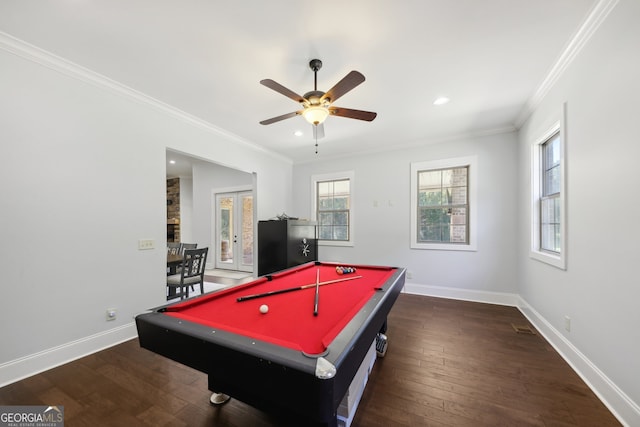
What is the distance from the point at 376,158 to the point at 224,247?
4540mm

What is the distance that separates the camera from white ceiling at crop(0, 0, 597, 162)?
1.66 meters

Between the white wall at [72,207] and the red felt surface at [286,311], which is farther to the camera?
the white wall at [72,207]

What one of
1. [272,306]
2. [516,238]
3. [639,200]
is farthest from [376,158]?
[272,306]

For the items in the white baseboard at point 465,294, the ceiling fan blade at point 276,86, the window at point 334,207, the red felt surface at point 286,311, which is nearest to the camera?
the red felt surface at point 286,311

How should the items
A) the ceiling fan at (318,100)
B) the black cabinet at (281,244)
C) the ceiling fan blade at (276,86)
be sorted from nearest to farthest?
the ceiling fan blade at (276,86)
the ceiling fan at (318,100)
the black cabinet at (281,244)

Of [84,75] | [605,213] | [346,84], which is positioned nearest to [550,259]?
[605,213]

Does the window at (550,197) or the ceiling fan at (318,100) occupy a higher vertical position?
the ceiling fan at (318,100)

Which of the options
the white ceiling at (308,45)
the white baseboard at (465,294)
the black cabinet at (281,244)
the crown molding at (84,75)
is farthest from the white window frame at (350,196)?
the crown molding at (84,75)

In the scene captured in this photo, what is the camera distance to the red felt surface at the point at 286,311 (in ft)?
3.60

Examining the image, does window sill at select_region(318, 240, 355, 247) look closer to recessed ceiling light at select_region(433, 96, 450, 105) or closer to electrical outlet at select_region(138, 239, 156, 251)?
recessed ceiling light at select_region(433, 96, 450, 105)

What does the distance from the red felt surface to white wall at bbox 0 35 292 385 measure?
1.67 m

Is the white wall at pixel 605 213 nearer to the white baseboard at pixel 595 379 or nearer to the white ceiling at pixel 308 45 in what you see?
the white baseboard at pixel 595 379

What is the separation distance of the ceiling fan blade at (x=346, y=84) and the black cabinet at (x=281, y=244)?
2.60m

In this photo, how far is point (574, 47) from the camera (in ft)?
6.45
